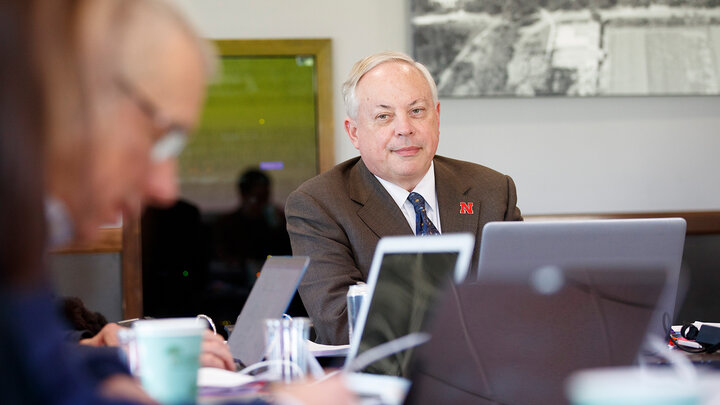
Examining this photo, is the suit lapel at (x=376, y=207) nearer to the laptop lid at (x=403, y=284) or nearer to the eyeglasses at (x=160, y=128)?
the laptop lid at (x=403, y=284)

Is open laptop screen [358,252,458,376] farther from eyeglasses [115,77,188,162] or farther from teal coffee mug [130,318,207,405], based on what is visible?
eyeglasses [115,77,188,162]

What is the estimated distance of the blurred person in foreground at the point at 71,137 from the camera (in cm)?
61

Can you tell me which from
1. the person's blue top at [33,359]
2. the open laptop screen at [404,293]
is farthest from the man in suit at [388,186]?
A: the person's blue top at [33,359]

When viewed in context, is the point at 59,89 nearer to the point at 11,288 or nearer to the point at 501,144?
the point at 11,288

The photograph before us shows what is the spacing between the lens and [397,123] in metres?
2.45

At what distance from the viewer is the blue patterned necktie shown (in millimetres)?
2330

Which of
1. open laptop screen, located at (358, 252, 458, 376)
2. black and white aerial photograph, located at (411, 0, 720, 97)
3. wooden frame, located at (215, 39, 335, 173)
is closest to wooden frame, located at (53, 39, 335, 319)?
wooden frame, located at (215, 39, 335, 173)

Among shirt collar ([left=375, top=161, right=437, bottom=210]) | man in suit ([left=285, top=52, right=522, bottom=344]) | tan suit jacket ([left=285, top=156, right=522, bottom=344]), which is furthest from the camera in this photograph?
shirt collar ([left=375, top=161, right=437, bottom=210])

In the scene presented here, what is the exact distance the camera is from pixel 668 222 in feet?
4.90

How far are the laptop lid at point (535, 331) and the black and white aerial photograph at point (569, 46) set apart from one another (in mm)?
2612

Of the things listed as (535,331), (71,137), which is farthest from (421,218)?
(71,137)

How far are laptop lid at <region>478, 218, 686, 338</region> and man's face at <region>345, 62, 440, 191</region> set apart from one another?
3.36ft

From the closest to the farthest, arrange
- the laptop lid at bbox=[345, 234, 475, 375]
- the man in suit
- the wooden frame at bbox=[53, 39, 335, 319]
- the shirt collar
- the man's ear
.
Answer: the laptop lid at bbox=[345, 234, 475, 375], the man in suit, the shirt collar, the man's ear, the wooden frame at bbox=[53, 39, 335, 319]

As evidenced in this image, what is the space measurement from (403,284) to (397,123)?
1.24m
